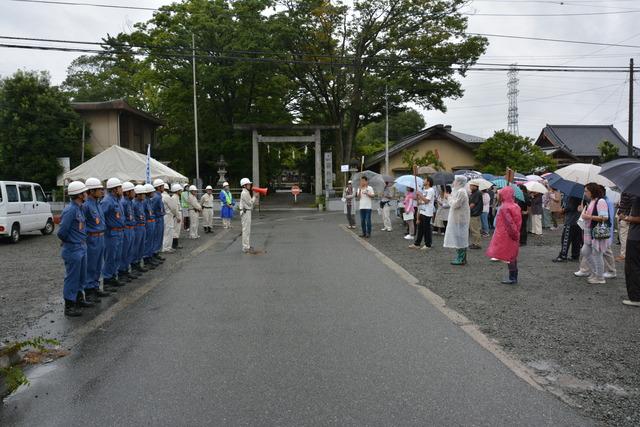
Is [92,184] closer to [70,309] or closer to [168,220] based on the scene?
[70,309]

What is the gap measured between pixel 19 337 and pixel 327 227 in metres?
15.7

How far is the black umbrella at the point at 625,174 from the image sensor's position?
6.99 meters

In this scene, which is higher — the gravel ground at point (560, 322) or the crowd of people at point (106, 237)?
the crowd of people at point (106, 237)

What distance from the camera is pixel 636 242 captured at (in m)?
7.33

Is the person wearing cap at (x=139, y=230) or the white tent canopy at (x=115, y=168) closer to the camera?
the person wearing cap at (x=139, y=230)

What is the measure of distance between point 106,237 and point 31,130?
24291 mm

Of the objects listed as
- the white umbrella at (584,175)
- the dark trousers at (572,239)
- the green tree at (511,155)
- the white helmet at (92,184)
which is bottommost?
the dark trousers at (572,239)

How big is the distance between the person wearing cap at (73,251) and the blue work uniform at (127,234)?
183 cm

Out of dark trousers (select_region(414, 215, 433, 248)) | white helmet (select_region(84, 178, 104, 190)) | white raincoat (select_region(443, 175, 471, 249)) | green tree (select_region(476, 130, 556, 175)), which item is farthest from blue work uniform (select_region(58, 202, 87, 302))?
green tree (select_region(476, 130, 556, 175))

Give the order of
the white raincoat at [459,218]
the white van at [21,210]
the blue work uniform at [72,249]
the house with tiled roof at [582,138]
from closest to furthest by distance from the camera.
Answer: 1. the blue work uniform at [72,249]
2. the white raincoat at [459,218]
3. the white van at [21,210]
4. the house with tiled roof at [582,138]

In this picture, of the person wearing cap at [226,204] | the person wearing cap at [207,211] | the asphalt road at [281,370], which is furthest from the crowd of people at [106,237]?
the person wearing cap at [226,204]

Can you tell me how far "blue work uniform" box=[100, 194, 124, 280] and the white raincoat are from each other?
619 centimetres

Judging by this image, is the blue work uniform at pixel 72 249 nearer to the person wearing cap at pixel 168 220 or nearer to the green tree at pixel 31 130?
the person wearing cap at pixel 168 220

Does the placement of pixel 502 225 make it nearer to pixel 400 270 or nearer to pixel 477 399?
pixel 400 270
